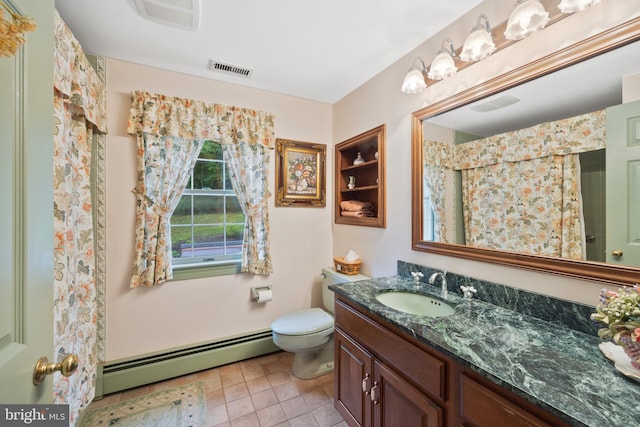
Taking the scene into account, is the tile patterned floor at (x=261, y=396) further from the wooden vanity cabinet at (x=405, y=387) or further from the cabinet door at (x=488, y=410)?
the cabinet door at (x=488, y=410)

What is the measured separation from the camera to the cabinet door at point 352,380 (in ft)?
4.24

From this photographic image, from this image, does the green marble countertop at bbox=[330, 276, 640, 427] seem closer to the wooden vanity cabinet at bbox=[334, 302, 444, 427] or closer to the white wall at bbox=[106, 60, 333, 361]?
the wooden vanity cabinet at bbox=[334, 302, 444, 427]

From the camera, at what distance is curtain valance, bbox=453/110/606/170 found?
98 cm

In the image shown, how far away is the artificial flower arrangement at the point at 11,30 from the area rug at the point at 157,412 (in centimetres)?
194

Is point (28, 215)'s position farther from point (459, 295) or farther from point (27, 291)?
point (459, 295)

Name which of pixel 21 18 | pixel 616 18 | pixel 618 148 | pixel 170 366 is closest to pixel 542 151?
pixel 618 148

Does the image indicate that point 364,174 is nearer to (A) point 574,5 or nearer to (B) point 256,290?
(B) point 256,290

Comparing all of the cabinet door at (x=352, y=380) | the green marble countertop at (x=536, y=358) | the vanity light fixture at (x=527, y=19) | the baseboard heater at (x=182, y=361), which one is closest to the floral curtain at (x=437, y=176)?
the green marble countertop at (x=536, y=358)

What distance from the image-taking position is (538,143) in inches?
44.7

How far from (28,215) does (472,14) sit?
1.96 metres

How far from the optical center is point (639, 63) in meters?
0.89

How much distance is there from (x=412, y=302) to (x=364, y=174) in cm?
126

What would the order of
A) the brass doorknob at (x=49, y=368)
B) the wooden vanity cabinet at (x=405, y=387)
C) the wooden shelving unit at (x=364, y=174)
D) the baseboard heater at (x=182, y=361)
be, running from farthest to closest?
the wooden shelving unit at (x=364, y=174) → the baseboard heater at (x=182, y=361) → the wooden vanity cabinet at (x=405, y=387) → the brass doorknob at (x=49, y=368)

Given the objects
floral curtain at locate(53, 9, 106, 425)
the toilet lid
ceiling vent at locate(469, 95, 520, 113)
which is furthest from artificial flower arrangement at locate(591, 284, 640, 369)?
floral curtain at locate(53, 9, 106, 425)
